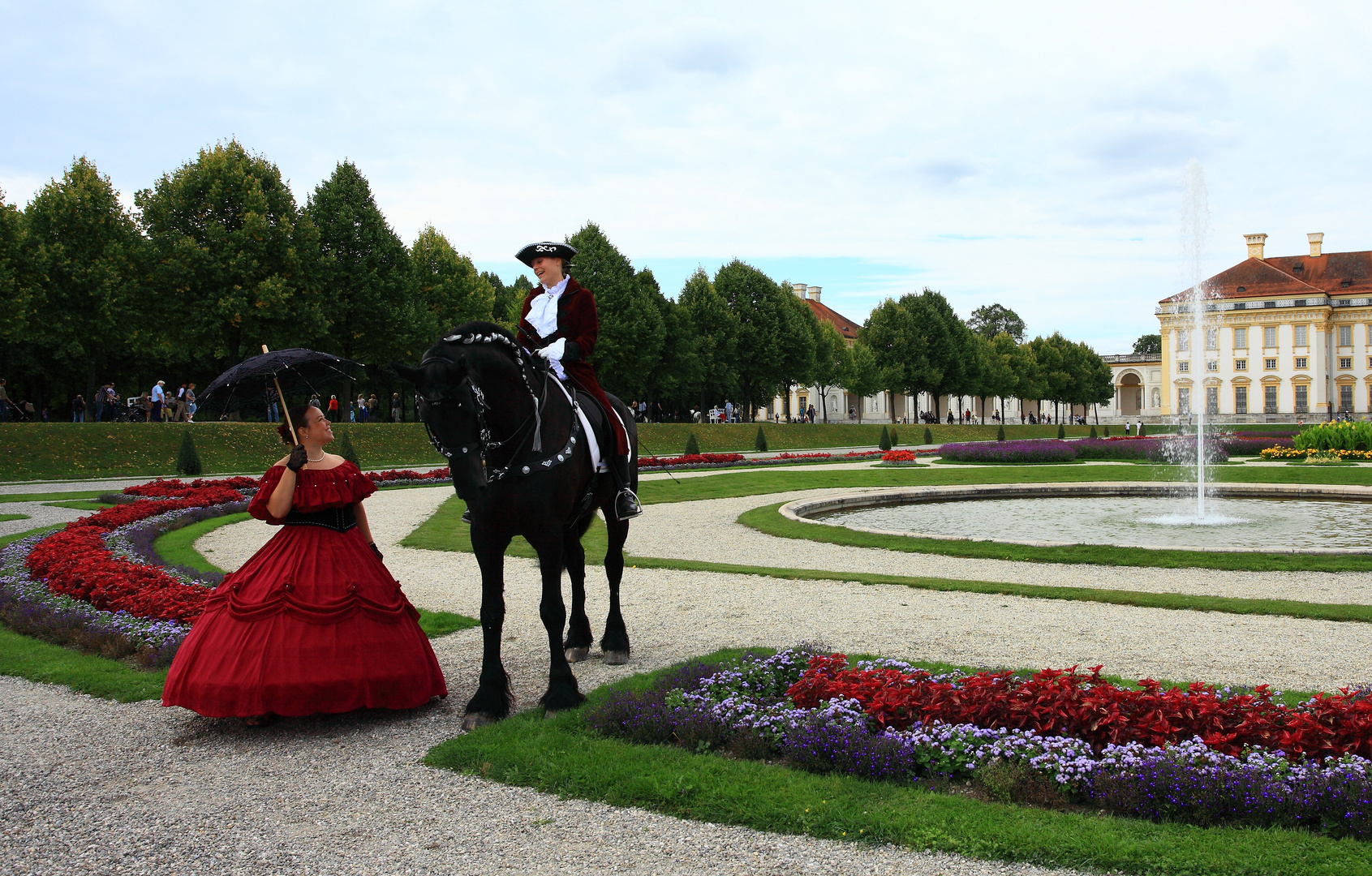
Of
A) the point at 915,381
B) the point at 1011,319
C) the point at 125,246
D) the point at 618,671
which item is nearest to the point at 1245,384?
the point at 1011,319

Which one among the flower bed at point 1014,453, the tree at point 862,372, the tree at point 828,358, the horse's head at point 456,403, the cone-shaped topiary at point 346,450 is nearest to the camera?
the horse's head at point 456,403

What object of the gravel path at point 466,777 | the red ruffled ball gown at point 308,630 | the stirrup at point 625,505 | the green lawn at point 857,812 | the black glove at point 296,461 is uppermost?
the black glove at point 296,461

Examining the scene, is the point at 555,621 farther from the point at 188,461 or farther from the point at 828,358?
the point at 828,358

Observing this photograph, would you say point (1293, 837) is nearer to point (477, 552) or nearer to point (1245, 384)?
point (477, 552)

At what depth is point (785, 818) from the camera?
14.3 ft

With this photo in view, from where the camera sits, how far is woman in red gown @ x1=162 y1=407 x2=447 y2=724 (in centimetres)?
559

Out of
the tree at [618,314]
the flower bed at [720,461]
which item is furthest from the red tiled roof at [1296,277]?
the flower bed at [720,461]

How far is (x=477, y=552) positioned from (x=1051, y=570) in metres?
8.40

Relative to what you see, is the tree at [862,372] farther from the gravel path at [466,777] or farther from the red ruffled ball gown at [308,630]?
the red ruffled ball gown at [308,630]

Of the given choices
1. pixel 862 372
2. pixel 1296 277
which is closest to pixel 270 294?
pixel 862 372

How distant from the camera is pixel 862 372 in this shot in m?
72.6

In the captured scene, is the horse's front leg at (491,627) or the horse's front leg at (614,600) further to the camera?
the horse's front leg at (614,600)

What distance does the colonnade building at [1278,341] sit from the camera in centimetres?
9225

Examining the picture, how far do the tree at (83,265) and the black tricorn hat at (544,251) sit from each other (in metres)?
35.6
